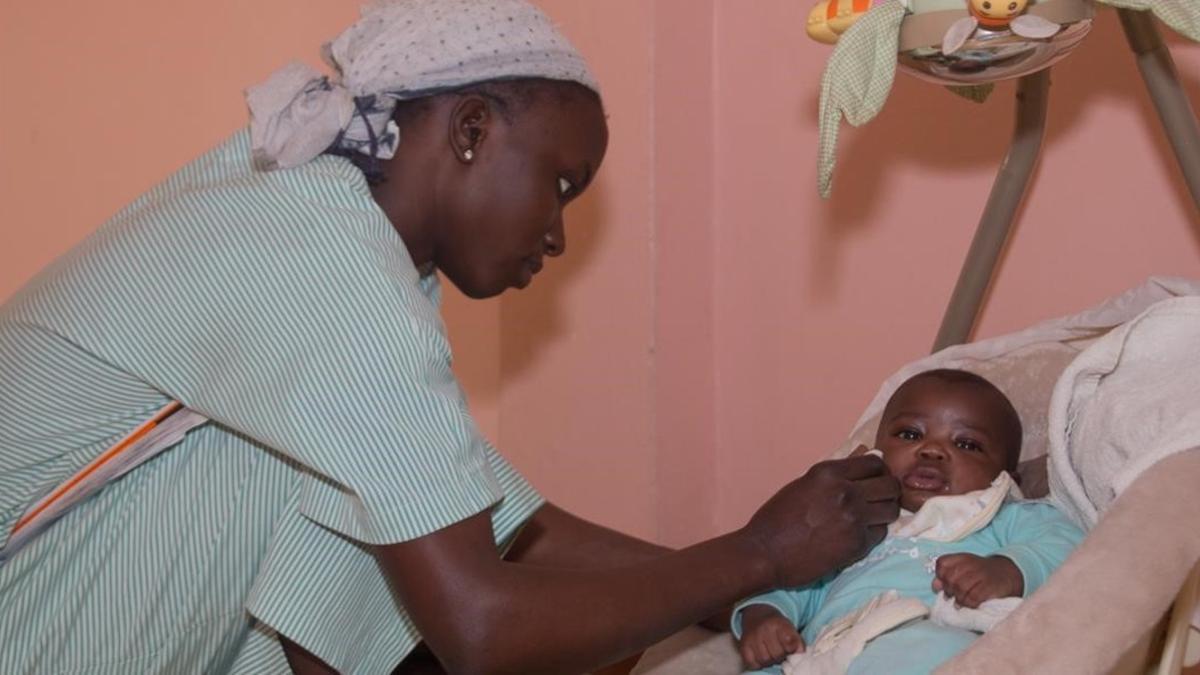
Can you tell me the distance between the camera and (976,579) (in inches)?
49.6

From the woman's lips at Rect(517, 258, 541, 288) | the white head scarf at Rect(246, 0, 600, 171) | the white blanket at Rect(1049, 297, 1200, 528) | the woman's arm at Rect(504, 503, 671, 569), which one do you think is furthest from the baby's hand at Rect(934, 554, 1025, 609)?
the white head scarf at Rect(246, 0, 600, 171)

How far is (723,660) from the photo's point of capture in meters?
1.39

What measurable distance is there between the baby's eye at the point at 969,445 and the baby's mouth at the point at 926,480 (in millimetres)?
42

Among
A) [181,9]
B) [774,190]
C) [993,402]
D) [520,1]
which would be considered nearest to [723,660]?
[993,402]

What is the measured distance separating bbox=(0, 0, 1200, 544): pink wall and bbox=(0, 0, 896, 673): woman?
2.29 ft

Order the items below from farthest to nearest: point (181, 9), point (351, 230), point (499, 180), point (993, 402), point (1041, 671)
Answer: point (181, 9) < point (993, 402) < point (499, 180) < point (351, 230) < point (1041, 671)

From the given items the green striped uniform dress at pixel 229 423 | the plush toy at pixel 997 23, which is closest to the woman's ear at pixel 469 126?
the green striped uniform dress at pixel 229 423

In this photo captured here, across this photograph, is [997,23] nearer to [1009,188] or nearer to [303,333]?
[1009,188]

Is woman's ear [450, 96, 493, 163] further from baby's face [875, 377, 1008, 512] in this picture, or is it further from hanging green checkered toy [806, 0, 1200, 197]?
baby's face [875, 377, 1008, 512]

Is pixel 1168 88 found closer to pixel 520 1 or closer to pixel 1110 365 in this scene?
pixel 1110 365

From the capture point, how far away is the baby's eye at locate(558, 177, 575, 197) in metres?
1.30

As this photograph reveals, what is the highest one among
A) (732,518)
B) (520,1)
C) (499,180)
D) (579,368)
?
(520,1)

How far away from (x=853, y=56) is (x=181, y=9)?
134cm

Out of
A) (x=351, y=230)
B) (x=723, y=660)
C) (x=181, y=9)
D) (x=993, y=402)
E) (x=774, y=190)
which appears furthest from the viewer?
(x=181, y=9)
